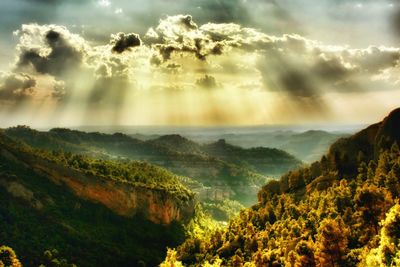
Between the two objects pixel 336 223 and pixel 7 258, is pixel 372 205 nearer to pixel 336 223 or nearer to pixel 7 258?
pixel 336 223

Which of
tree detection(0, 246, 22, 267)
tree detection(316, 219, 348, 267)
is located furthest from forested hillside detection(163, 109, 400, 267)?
tree detection(0, 246, 22, 267)

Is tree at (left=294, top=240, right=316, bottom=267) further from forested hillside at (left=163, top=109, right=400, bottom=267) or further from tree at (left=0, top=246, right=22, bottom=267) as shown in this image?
tree at (left=0, top=246, right=22, bottom=267)

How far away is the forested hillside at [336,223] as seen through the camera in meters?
96.2

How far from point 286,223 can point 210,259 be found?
1234 inches

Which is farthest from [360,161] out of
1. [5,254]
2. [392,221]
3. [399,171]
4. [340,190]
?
[5,254]

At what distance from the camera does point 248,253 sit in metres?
158

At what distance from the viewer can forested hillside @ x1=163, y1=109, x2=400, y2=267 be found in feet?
316

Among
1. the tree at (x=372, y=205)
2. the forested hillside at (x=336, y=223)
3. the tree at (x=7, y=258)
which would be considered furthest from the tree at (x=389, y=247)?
the tree at (x=7, y=258)

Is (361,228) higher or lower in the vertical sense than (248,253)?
higher

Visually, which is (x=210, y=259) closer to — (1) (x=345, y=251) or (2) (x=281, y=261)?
(2) (x=281, y=261)

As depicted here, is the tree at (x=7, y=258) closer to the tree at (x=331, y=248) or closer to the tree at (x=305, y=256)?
the tree at (x=305, y=256)

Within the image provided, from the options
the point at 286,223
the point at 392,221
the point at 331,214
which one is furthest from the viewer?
the point at 286,223

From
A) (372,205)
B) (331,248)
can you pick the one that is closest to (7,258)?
(331,248)

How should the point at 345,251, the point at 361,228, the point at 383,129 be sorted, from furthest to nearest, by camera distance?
the point at 383,129, the point at 361,228, the point at 345,251
